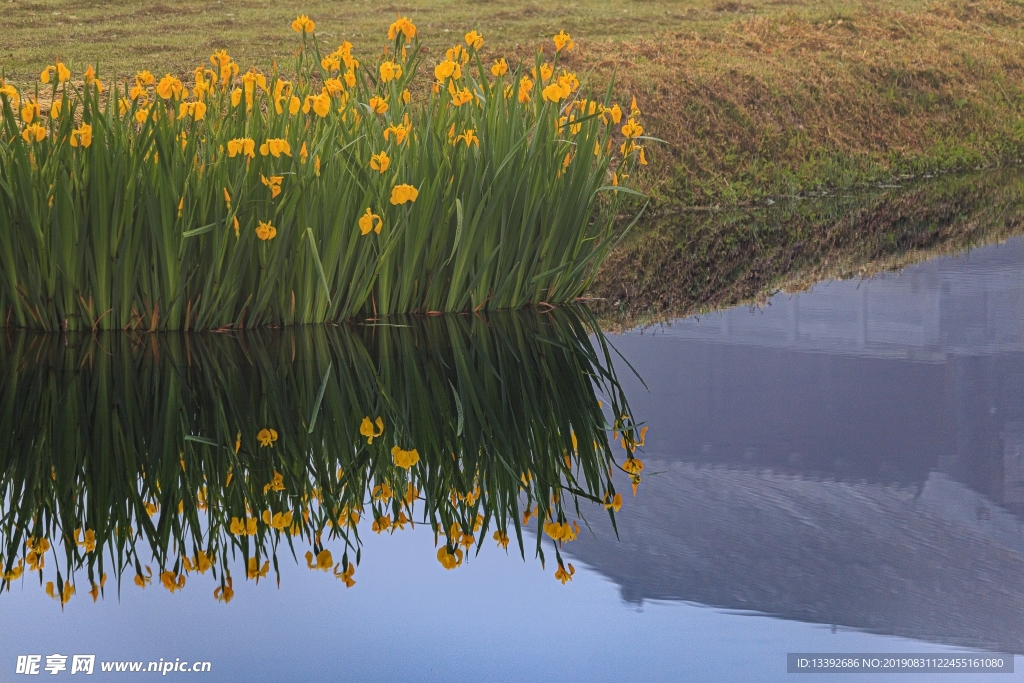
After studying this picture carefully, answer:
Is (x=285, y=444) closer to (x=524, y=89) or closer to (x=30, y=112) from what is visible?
(x=30, y=112)

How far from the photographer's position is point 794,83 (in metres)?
12.5

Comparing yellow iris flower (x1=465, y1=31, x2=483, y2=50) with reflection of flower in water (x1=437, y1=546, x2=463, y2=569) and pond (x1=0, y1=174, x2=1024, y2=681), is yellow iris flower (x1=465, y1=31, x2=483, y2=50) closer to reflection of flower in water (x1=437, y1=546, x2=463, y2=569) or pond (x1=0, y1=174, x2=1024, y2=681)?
pond (x1=0, y1=174, x2=1024, y2=681)

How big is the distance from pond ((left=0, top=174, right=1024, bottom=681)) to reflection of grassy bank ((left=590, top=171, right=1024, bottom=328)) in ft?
3.38

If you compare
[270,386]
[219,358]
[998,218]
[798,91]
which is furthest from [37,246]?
[798,91]

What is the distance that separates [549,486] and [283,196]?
192cm

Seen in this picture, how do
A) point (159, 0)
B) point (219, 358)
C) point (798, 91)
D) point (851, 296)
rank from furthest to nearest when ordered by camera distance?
point (159, 0) < point (798, 91) < point (851, 296) < point (219, 358)

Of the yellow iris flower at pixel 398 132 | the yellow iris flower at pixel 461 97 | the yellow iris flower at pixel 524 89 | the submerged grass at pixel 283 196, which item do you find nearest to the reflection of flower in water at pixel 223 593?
the submerged grass at pixel 283 196

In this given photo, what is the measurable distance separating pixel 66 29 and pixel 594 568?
71.8 feet

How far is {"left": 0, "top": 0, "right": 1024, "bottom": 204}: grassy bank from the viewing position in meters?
10.8

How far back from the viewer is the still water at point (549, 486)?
2.27 m

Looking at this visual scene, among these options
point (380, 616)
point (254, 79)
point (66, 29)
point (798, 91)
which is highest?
point (66, 29)

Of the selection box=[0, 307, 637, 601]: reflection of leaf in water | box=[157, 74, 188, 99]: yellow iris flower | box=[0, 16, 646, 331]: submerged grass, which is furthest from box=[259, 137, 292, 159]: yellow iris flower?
box=[0, 307, 637, 601]: reflection of leaf in water

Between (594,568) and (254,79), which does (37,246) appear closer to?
(254,79)

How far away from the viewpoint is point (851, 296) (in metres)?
5.60
